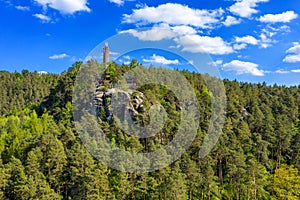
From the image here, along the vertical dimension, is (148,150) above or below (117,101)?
below

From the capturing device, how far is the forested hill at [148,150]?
32.0 meters

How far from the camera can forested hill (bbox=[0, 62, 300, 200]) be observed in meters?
32.0

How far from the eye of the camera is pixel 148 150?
4128 centimetres

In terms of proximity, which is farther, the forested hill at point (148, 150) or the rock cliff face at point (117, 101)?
the rock cliff face at point (117, 101)

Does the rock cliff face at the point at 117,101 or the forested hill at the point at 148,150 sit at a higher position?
the rock cliff face at the point at 117,101

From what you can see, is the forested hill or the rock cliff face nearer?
the forested hill

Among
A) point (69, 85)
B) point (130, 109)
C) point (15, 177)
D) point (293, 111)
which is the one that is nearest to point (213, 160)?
point (130, 109)

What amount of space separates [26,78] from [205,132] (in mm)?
99690

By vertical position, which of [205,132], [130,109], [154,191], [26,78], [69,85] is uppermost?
[26,78]

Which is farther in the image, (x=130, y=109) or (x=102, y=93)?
(x=102, y=93)

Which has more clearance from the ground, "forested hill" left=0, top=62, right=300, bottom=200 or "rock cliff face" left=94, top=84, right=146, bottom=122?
"rock cliff face" left=94, top=84, right=146, bottom=122

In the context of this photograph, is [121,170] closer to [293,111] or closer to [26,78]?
[293,111]

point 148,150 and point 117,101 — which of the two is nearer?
point 148,150

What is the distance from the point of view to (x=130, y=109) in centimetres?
5112
